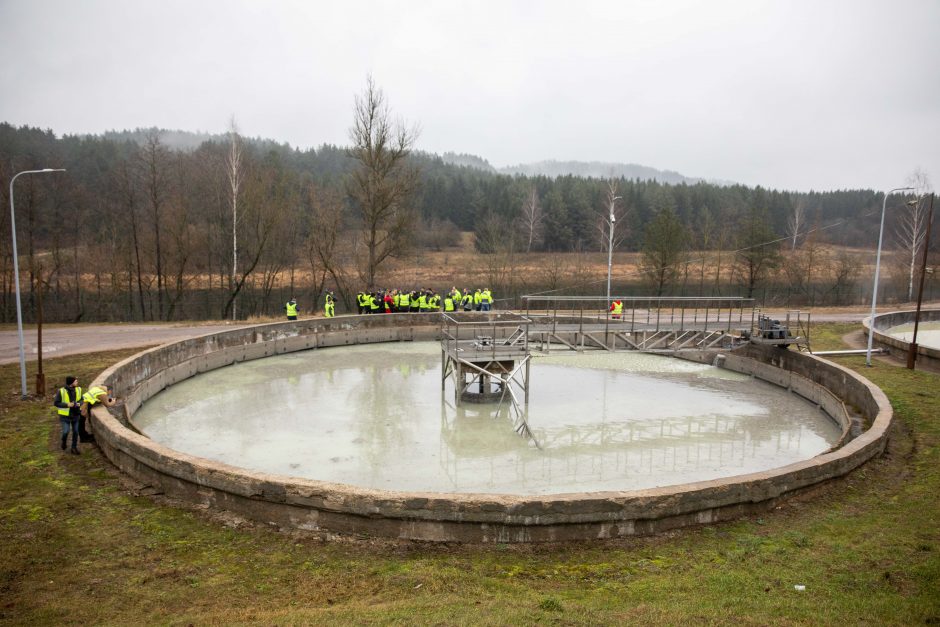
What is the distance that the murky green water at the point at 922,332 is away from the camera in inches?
1033

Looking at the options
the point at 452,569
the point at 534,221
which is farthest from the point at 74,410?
the point at 534,221

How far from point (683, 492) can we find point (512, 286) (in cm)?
3524

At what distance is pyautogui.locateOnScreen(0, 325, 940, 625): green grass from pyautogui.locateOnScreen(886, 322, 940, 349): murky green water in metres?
20.0

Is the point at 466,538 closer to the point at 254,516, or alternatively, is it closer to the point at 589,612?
the point at 589,612

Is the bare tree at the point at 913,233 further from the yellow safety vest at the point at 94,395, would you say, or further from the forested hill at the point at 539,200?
the yellow safety vest at the point at 94,395

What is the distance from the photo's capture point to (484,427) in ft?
45.6

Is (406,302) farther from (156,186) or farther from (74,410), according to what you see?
(156,186)

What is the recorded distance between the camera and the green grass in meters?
6.05

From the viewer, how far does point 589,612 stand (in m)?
6.07

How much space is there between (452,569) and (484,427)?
6692mm

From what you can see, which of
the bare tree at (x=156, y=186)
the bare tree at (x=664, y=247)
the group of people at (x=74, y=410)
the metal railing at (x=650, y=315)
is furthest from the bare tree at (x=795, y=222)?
the group of people at (x=74, y=410)

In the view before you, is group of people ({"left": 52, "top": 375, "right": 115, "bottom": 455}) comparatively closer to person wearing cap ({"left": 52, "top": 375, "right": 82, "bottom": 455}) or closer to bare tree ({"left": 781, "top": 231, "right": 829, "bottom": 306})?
person wearing cap ({"left": 52, "top": 375, "right": 82, "bottom": 455})

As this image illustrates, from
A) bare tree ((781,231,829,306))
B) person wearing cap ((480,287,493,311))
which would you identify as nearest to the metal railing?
person wearing cap ((480,287,493,311))

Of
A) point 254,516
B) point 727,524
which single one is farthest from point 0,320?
point 727,524
